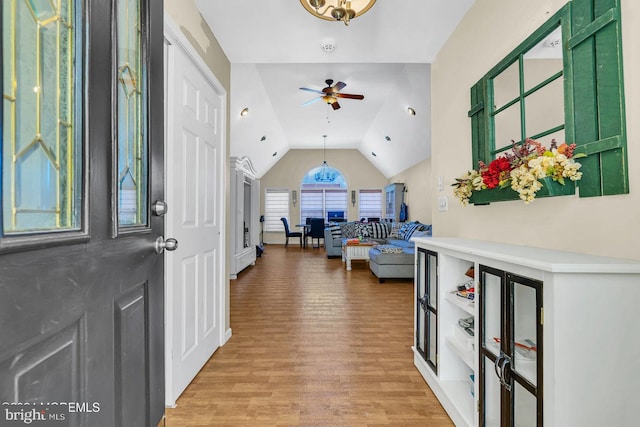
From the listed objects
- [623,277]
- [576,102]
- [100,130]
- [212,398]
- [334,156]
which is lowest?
[212,398]

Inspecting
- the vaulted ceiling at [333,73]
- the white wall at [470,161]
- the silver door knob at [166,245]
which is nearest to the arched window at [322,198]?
the vaulted ceiling at [333,73]

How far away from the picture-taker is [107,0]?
78 centimetres

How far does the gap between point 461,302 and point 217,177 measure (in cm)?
192

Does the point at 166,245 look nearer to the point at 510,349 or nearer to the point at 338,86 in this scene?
the point at 510,349

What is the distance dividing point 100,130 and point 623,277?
1.51 metres

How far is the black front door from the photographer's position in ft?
1.77

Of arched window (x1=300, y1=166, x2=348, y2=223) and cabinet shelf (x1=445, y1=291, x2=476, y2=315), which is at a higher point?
arched window (x1=300, y1=166, x2=348, y2=223)

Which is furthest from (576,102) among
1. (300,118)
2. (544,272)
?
(300,118)

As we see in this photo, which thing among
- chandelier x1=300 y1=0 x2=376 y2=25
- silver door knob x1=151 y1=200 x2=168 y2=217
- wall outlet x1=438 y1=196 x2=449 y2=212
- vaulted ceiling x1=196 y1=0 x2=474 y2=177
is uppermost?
vaulted ceiling x1=196 y1=0 x2=474 y2=177

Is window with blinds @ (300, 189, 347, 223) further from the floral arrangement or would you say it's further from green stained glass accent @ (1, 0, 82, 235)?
green stained glass accent @ (1, 0, 82, 235)

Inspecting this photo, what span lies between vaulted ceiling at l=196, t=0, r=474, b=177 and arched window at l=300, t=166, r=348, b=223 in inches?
48.3

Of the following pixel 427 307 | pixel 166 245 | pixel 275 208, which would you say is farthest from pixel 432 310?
pixel 275 208

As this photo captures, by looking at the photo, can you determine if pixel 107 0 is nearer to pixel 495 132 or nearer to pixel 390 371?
pixel 495 132

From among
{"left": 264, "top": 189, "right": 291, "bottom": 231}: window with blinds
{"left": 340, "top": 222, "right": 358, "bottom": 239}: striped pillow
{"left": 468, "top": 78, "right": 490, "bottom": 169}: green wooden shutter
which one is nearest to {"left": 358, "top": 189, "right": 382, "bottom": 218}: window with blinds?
{"left": 264, "top": 189, "right": 291, "bottom": 231}: window with blinds
